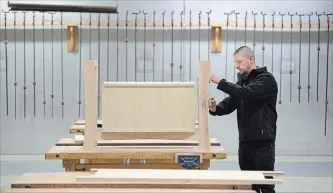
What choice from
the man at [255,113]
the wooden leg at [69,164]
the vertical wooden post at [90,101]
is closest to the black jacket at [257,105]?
the man at [255,113]

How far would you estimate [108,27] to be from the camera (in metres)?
8.46

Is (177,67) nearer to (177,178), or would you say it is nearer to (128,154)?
(128,154)

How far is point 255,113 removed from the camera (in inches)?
178

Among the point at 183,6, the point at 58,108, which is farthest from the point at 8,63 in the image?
the point at 183,6

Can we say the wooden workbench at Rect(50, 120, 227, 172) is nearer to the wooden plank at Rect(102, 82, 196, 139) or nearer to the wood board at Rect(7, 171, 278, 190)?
the wooden plank at Rect(102, 82, 196, 139)

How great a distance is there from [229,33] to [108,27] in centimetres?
192

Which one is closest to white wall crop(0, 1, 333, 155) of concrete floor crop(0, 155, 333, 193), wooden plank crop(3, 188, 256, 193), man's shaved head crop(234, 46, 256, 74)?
concrete floor crop(0, 155, 333, 193)

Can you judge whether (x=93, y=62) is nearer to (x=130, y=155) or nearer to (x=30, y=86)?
(x=130, y=155)

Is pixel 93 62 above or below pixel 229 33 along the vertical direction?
below

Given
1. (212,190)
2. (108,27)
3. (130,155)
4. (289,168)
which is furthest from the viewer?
(108,27)

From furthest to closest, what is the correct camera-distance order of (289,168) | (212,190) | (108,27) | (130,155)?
(108,27) < (289,168) < (130,155) < (212,190)

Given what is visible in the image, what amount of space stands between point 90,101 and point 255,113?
1428mm

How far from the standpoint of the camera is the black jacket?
4.39 m

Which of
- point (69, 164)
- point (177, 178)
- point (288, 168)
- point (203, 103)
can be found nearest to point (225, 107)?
point (203, 103)
